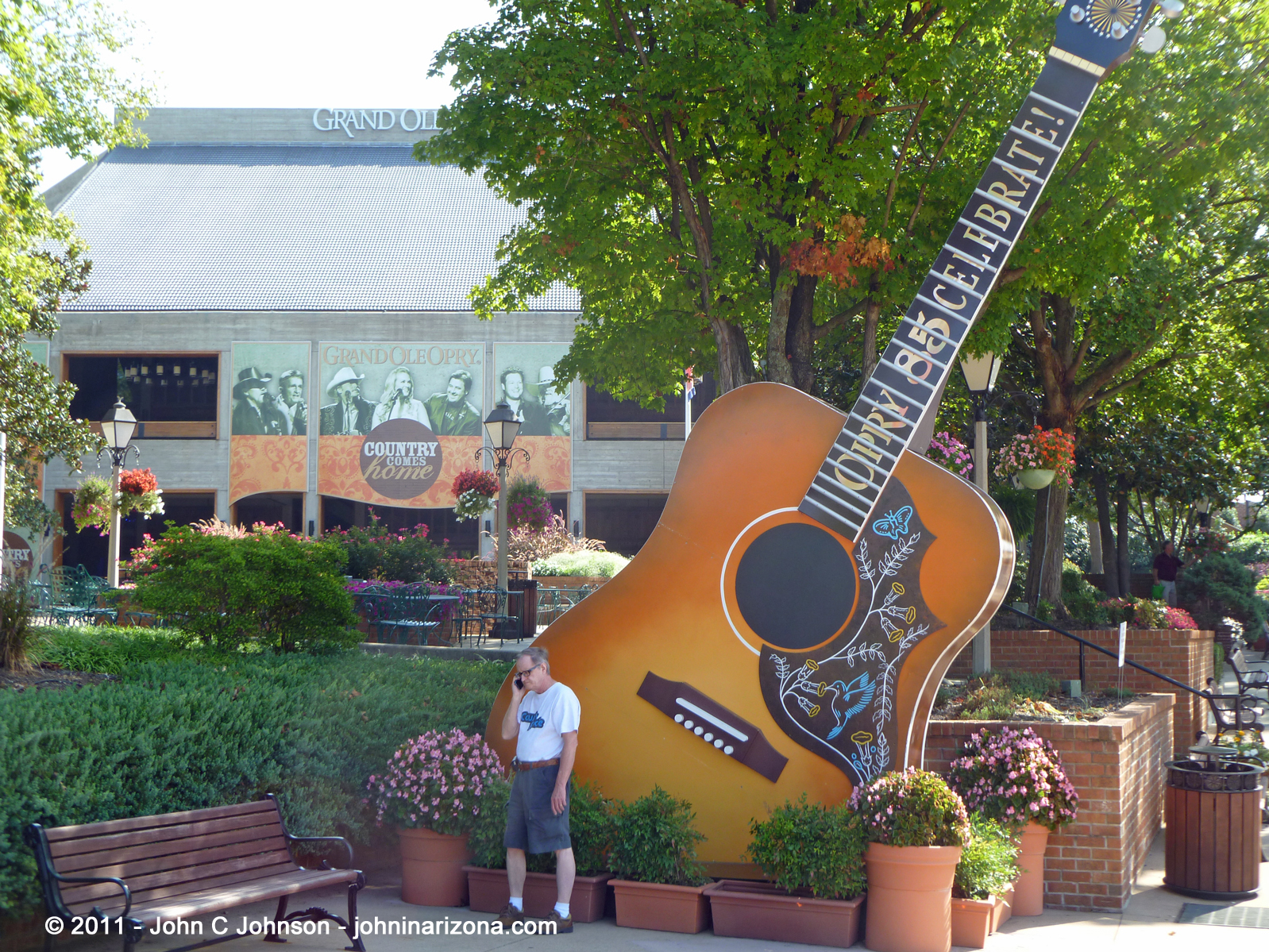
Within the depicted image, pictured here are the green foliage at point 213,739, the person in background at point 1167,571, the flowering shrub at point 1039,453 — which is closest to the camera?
the green foliage at point 213,739

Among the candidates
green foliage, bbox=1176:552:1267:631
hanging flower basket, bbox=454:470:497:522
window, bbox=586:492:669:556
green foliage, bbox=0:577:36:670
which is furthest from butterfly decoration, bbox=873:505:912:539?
window, bbox=586:492:669:556

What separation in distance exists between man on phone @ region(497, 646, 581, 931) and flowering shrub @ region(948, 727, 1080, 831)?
2.81 meters

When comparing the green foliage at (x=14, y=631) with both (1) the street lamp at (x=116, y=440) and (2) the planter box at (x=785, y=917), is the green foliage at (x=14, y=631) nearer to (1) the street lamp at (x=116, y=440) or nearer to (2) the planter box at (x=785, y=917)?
(2) the planter box at (x=785, y=917)

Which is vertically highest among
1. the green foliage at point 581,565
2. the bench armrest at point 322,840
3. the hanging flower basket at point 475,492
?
the hanging flower basket at point 475,492

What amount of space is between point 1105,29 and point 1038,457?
5526 millimetres

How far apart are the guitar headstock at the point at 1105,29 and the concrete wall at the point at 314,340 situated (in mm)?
26452

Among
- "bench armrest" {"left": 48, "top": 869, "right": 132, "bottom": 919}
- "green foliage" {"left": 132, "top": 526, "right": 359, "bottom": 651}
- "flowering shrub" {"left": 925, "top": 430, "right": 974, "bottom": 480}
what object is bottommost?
"bench armrest" {"left": 48, "top": 869, "right": 132, "bottom": 919}

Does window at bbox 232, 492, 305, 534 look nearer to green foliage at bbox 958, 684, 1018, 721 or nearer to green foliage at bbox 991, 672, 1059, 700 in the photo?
green foliage at bbox 991, 672, 1059, 700

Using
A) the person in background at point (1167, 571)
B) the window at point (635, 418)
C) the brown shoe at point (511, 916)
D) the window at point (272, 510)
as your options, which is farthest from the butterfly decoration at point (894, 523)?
the window at point (272, 510)

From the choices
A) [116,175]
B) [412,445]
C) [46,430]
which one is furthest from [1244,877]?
[116,175]

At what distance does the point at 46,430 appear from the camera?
1523 cm

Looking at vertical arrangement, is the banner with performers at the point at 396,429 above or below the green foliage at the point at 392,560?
above

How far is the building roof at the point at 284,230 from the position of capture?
113 feet

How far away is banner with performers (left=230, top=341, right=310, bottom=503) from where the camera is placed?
32969 mm
